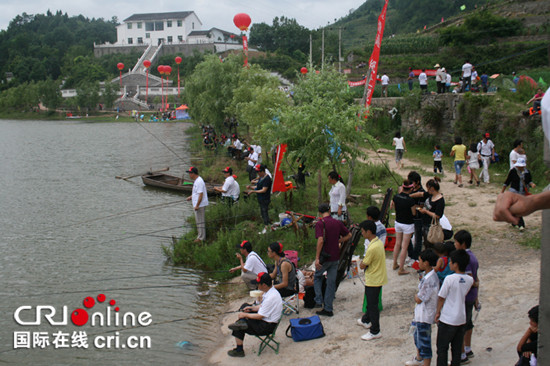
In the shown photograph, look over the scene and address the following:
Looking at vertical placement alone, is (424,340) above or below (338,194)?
below

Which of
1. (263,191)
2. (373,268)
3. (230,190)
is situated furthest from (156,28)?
(373,268)

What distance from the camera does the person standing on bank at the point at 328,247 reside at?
763 cm

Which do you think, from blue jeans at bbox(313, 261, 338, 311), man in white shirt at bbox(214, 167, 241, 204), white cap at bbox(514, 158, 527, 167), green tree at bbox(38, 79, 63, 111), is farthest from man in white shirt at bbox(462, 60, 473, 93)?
green tree at bbox(38, 79, 63, 111)

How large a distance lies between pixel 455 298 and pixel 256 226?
308 inches

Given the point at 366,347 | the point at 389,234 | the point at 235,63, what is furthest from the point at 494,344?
the point at 235,63

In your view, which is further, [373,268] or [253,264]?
[253,264]

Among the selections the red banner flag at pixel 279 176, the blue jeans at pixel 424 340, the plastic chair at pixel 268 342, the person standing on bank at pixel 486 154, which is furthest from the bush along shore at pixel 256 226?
the blue jeans at pixel 424 340

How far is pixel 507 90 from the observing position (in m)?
20.1

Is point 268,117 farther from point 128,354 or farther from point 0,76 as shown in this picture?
point 0,76

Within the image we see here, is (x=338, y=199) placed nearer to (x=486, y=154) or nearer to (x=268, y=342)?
(x=268, y=342)

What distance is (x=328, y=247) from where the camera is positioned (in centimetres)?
764

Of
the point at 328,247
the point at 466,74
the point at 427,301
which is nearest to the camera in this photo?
the point at 427,301

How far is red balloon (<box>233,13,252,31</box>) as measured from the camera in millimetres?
29797

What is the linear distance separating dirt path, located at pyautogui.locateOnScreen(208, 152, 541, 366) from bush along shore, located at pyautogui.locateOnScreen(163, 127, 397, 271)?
206cm
